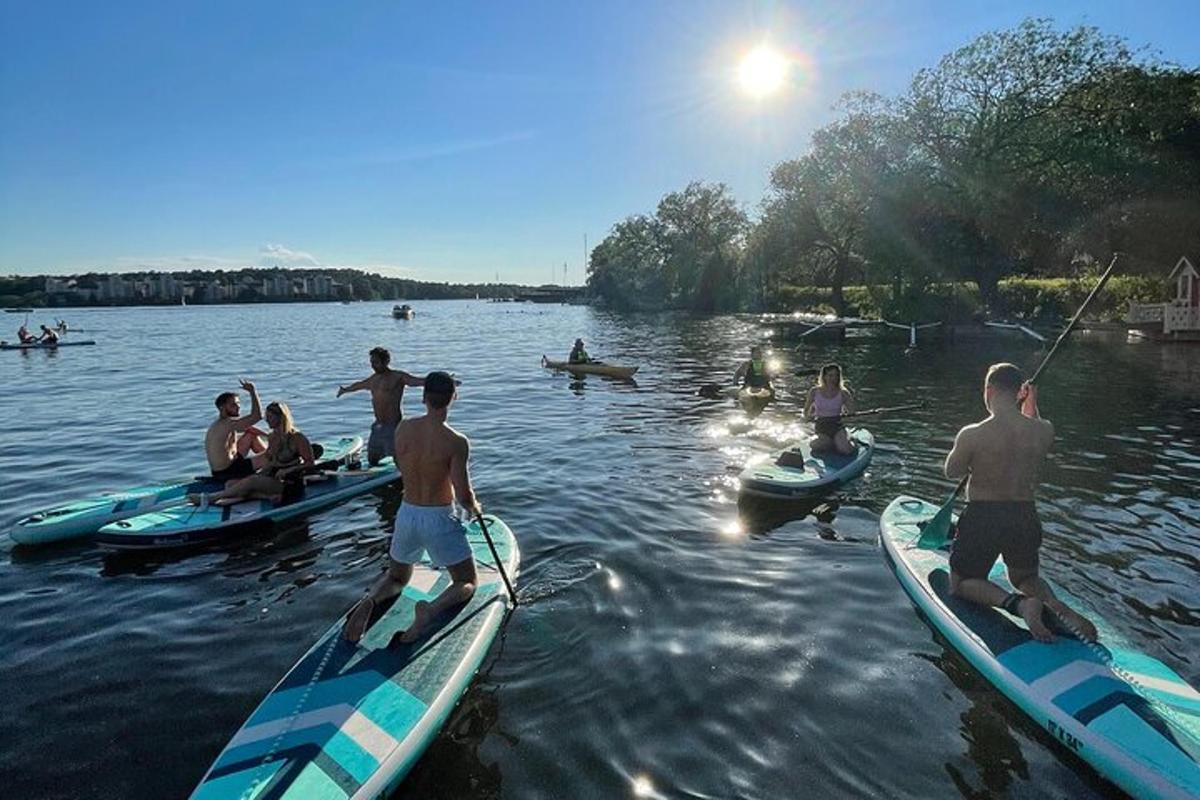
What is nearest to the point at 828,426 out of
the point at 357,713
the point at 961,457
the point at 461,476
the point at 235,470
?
the point at 961,457

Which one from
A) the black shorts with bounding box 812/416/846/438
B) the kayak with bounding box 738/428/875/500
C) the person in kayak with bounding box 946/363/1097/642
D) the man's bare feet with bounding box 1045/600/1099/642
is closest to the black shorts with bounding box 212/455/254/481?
the kayak with bounding box 738/428/875/500

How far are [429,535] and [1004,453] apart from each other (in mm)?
5129

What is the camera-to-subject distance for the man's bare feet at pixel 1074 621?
5852 millimetres

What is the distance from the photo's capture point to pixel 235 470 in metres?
11.3

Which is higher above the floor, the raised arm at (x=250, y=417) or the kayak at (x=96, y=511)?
the raised arm at (x=250, y=417)

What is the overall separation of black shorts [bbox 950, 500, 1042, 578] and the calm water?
101cm

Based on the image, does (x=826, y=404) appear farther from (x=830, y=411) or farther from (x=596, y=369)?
(x=596, y=369)

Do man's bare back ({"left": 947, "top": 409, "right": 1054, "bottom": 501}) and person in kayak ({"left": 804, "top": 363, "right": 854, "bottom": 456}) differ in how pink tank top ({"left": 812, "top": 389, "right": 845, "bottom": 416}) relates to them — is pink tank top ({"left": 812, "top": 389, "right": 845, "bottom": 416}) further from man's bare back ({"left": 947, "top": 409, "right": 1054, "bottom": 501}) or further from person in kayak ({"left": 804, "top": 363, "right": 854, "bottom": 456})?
man's bare back ({"left": 947, "top": 409, "right": 1054, "bottom": 501})

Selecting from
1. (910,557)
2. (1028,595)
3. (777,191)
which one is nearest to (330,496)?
(910,557)

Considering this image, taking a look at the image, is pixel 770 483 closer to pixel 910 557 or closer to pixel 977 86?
pixel 910 557

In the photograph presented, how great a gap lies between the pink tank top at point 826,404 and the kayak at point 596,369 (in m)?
15.4

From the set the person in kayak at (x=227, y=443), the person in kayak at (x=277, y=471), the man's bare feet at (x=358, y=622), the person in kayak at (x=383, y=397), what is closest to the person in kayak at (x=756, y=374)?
the person in kayak at (x=383, y=397)

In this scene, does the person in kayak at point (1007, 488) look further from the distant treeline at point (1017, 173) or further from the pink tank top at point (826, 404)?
the distant treeline at point (1017, 173)

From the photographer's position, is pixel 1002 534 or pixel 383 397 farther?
pixel 383 397
